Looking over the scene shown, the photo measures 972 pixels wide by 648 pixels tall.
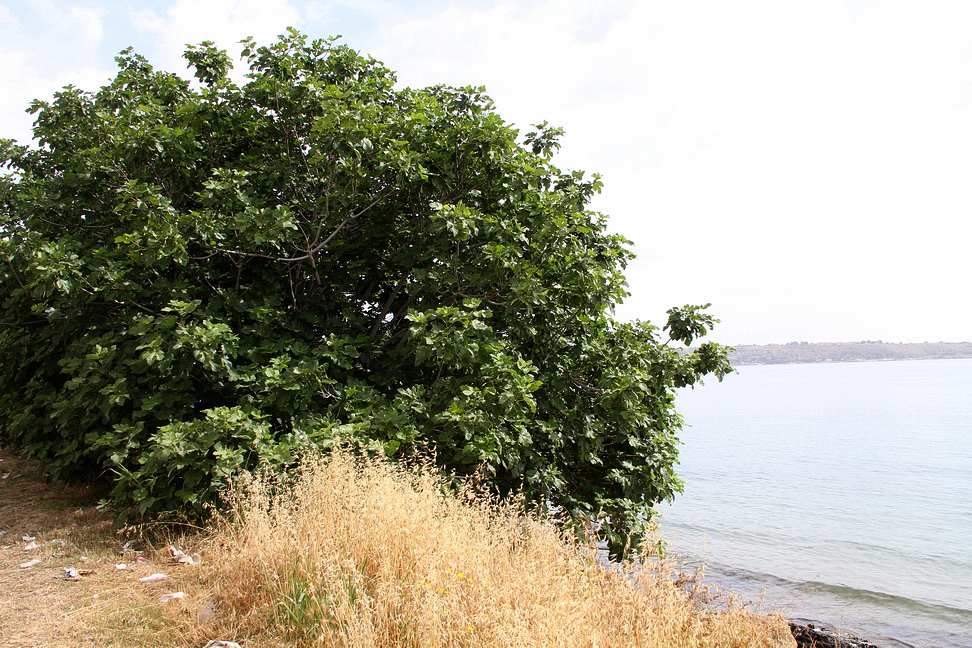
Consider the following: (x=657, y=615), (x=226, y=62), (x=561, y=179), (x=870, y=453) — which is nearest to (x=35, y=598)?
(x=657, y=615)

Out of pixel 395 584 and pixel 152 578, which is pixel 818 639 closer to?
pixel 395 584

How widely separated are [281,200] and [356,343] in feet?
7.23

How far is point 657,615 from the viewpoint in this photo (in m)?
4.62

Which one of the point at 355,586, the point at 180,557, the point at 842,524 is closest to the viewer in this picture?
the point at 355,586

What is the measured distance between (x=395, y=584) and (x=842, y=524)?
787 inches

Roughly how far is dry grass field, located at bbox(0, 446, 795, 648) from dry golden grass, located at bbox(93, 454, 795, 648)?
0.01m

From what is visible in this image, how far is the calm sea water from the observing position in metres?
12.1

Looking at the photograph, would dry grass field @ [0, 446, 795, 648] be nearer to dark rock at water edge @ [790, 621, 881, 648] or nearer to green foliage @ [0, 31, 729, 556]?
green foliage @ [0, 31, 729, 556]

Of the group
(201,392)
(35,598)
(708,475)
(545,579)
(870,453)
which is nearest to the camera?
(545,579)

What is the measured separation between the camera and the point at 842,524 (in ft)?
Answer: 63.3

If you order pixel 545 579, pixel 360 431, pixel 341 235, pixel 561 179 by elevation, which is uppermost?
pixel 561 179

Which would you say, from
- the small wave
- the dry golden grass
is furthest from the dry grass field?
the small wave

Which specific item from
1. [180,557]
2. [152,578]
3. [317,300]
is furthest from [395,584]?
[317,300]

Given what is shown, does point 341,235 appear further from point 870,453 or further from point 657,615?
point 870,453
